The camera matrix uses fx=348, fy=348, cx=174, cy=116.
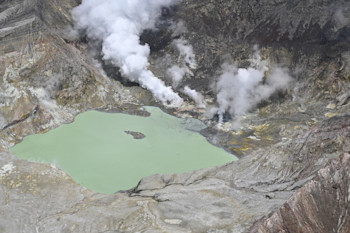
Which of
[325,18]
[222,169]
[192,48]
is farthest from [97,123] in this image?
[325,18]

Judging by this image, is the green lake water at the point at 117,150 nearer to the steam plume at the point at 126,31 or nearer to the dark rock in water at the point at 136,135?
the dark rock in water at the point at 136,135

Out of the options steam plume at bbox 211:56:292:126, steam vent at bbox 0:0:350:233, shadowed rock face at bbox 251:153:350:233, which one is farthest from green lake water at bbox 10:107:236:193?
shadowed rock face at bbox 251:153:350:233

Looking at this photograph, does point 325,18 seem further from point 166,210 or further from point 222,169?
point 166,210

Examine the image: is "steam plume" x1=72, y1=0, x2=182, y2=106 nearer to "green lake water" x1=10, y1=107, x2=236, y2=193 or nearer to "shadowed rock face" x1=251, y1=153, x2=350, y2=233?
"green lake water" x1=10, y1=107, x2=236, y2=193

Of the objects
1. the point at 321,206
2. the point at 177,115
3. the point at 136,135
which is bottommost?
the point at 321,206

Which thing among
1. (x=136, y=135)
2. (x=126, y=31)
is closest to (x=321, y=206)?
(x=136, y=135)

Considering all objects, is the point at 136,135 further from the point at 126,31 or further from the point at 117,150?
the point at 126,31
